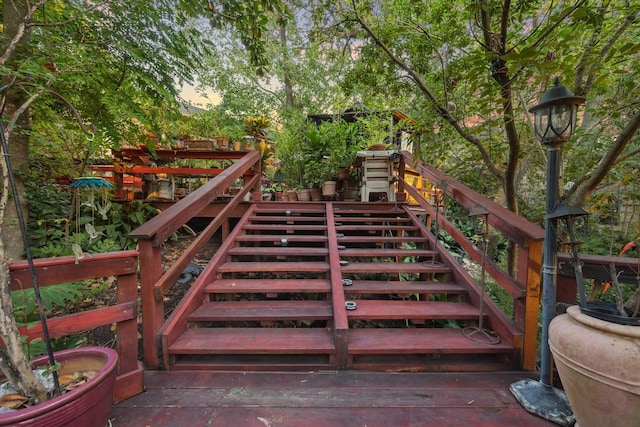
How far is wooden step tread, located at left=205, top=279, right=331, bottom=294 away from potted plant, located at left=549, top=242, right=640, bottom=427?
56.8 inches

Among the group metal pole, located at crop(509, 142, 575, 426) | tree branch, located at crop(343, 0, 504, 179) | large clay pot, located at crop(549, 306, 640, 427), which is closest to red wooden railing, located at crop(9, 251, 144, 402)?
large clay pot, located at crop(549, 306, 640, 427)

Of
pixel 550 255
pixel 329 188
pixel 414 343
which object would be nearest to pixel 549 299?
pixel 550 255

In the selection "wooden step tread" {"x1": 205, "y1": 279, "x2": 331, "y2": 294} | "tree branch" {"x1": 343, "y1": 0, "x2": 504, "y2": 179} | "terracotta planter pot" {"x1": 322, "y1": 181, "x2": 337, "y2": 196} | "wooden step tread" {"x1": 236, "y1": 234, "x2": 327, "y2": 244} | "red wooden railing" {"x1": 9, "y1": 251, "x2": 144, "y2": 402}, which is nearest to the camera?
"red wooden railing" {"x1": 9, "y1": 251, "x2": 144, "y2": 402}

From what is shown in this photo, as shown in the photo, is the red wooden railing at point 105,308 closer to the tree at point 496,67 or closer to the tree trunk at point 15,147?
the tree trunk at point 15,147

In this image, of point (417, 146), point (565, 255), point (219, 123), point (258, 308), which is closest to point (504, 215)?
point (565, 255)

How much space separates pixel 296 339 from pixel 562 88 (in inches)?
79.3

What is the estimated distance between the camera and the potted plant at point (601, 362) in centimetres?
94

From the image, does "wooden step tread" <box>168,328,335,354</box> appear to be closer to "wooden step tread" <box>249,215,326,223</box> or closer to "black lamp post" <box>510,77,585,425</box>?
"black lamp post" <box>510,77,585,425</box>

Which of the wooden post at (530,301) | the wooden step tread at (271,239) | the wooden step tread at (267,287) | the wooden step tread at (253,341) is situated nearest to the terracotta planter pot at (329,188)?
the wooden step tread at (271,239)

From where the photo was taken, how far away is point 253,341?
5.61 ft

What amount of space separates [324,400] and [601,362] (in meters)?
1.16

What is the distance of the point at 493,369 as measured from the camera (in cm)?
162

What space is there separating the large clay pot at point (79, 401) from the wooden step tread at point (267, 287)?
0.98 metres

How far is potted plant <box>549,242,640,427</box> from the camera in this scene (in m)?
0.94
